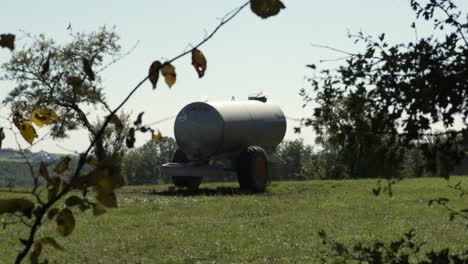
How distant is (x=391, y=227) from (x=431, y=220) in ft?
4.61

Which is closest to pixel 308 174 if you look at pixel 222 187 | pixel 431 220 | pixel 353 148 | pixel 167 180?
pixel 167 180

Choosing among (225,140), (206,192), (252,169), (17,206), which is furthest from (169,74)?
(206,192)

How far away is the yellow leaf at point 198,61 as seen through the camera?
2.40 m

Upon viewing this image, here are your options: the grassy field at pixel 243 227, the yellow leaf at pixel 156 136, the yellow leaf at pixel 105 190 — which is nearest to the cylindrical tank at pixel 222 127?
the grassy field at pixel 243 227

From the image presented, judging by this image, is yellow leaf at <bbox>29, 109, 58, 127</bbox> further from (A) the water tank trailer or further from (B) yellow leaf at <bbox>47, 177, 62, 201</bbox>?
(A) the water tank trailer

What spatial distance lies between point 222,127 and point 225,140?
529 millimetres

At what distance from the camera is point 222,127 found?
25594mm

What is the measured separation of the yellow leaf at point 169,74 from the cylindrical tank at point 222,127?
75.6 ft

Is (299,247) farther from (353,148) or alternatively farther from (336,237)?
(353,148)

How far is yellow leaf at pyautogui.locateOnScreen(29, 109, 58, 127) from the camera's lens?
97.7 inches

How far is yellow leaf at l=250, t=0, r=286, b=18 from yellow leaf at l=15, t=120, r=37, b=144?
2.61 ft

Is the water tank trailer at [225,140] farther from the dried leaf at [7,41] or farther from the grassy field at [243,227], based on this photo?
the dried leaf at [7,41]

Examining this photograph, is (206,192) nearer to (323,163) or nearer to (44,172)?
(44,172)

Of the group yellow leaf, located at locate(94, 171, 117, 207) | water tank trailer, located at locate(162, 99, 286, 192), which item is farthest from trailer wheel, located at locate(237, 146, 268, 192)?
yellow leaf, located at locate(94, 171, 117, 207)
